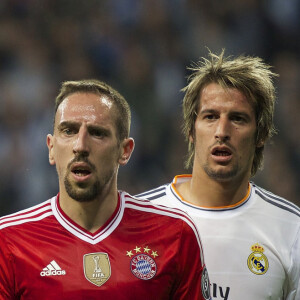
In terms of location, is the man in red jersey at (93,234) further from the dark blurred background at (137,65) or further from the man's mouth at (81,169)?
the dark blurred background at (137,65)

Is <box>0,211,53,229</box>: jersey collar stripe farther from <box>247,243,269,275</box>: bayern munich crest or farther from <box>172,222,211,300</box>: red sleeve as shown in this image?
<box>247,243,269,275</box>: bayern munich crest

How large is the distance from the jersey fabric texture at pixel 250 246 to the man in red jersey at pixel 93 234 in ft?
1.43

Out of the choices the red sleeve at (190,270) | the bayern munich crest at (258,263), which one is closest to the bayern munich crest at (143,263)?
the red sleeve at (190,270)

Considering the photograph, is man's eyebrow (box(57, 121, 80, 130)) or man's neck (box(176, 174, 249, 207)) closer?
man's eyebrow (box(57, 121, 80, 130))

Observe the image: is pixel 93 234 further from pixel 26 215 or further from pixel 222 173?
pixel 222 173

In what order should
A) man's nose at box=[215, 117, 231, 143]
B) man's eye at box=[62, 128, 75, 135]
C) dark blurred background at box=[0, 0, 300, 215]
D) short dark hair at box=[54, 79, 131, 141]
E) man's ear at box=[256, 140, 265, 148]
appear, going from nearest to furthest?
man's eye at box=[62, 128, 75, 135]
short dark hair at box=[54, 79, 131, 141]
man's nose at box=[215, 117, 231, 143]
man's ear at box=[256, 140, 265, 148]
dark blurred background at box=[0, 0, 300, 215]

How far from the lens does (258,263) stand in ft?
11.6

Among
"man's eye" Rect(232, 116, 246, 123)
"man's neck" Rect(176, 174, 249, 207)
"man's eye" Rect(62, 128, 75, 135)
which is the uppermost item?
"man's eye" Rect(232, 116, 246, 123)

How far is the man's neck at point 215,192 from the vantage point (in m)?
3.75

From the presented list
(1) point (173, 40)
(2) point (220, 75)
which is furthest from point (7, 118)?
(2) point (220, 75)

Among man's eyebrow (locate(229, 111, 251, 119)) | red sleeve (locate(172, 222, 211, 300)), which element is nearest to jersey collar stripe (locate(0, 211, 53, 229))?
red sleeve (locate(172, 222, 211, 300))

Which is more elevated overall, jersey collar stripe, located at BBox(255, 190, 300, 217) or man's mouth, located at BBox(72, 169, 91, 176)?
man's mouth, located at BBox(72, 169, 91, 176)

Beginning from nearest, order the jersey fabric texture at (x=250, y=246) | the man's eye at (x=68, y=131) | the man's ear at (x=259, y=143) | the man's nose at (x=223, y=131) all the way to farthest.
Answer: the man's eye at (x=68, y=131), the jersey fabric texture at (x=250, y=246), the man's nose at (x=223, y=131), the man's ear at (x=259, y=143)

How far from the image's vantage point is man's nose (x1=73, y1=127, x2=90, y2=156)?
2910mm
